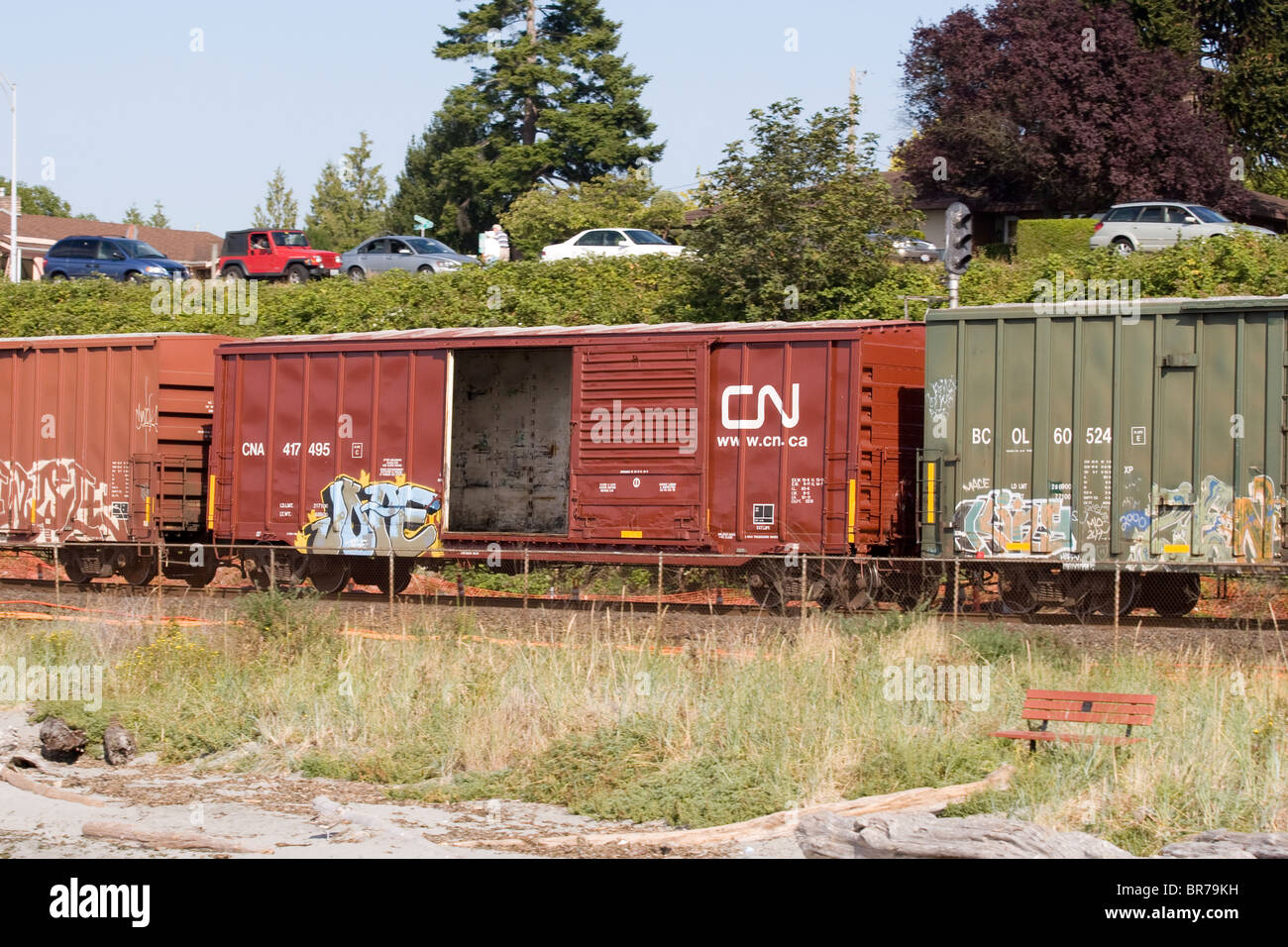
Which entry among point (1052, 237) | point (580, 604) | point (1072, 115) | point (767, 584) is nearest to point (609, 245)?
point (1052, 237)

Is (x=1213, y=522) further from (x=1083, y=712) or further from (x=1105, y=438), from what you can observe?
(x=1083, y=712)

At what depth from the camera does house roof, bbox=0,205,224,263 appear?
71375 mm

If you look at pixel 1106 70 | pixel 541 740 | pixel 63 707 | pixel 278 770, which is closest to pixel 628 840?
pixel 541 740

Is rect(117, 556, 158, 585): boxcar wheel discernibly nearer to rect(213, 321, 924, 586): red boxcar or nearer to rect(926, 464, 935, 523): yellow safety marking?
rect(213, 321, 924, 586): red boxcar

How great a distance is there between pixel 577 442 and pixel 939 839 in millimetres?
12327

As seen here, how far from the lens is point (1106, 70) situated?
40.1 metres

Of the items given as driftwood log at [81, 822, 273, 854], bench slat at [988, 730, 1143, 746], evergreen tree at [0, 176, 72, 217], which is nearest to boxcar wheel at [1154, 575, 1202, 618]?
bench slat at [988, 730, 1143, 746]

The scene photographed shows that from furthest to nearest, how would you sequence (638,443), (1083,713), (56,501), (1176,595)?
(56,501) < (638,443) < (1176,595) < (1083,713)

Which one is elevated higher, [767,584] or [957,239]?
[957,239]

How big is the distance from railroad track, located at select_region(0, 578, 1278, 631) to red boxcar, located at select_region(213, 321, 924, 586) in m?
0.76

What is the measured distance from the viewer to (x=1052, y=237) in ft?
118

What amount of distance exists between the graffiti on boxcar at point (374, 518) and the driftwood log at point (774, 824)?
11.4 metres

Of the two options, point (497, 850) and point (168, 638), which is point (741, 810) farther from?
point (168, 638)

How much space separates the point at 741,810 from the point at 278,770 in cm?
408
